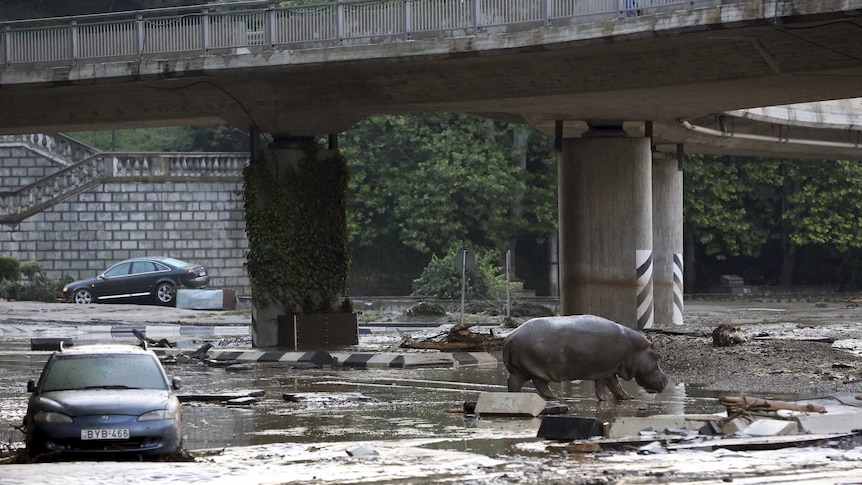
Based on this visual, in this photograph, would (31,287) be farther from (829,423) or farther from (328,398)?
(829,423)

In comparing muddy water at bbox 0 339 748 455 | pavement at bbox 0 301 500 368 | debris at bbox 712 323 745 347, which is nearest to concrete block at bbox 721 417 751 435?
muddy water at bbox 0 339 748 455

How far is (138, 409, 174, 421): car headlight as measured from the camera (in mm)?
14352

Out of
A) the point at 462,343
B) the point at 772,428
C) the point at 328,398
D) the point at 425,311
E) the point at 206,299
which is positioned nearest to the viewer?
the point at 772,428

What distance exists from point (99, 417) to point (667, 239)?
28726 millimetres

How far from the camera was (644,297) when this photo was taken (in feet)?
110

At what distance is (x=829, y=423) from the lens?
50.4 ft

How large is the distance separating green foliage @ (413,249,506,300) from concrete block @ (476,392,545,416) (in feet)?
96.3

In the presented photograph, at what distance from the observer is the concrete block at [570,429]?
15.2 meters

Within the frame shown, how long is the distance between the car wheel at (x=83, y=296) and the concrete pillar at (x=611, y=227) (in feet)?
72.4

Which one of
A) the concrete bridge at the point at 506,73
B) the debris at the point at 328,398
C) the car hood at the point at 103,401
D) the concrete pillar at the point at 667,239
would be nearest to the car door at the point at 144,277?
the concrete bridge at the point at 506,73

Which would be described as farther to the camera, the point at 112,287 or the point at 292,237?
the point at 112,287

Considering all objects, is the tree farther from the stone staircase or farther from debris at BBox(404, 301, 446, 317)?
debris at BBox(404, 301, 446, 317)

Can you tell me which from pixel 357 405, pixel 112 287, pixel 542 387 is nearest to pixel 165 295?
pixel 112 287

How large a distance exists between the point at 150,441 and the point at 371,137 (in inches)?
1821
